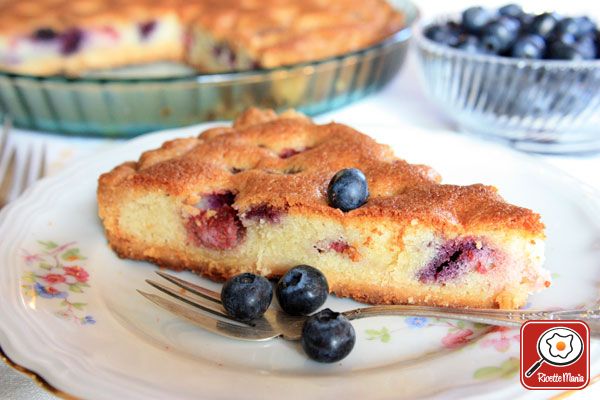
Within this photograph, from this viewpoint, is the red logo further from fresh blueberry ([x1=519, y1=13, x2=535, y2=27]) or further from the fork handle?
fresh blueberry ([x1=519, y1=13, x2=535, y2=27])

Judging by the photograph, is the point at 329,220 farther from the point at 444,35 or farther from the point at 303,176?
the point at 444,35

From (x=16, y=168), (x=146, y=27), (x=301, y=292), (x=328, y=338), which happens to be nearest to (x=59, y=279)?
(x=301, y=292)

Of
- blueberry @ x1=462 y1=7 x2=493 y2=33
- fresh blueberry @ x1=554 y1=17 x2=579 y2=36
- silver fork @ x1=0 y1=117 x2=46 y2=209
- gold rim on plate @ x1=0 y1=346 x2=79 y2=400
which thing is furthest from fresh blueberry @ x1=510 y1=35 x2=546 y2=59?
gold rim on plate @ x1=0 y1=346 x2=79 y2=400

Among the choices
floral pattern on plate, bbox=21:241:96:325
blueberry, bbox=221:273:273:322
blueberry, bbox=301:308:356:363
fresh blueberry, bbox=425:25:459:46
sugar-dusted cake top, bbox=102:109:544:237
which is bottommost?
floral pattern on plate, bbox=21:241:96:325

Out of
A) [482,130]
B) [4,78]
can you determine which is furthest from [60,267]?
[482,130]

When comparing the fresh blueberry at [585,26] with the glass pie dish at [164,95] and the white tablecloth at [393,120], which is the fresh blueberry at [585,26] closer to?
the white tablecloth at [393,120]

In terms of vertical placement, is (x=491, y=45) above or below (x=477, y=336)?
above

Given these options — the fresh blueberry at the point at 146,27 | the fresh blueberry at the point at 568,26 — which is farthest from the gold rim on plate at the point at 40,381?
the fresh blueberry at the point at 146,27
